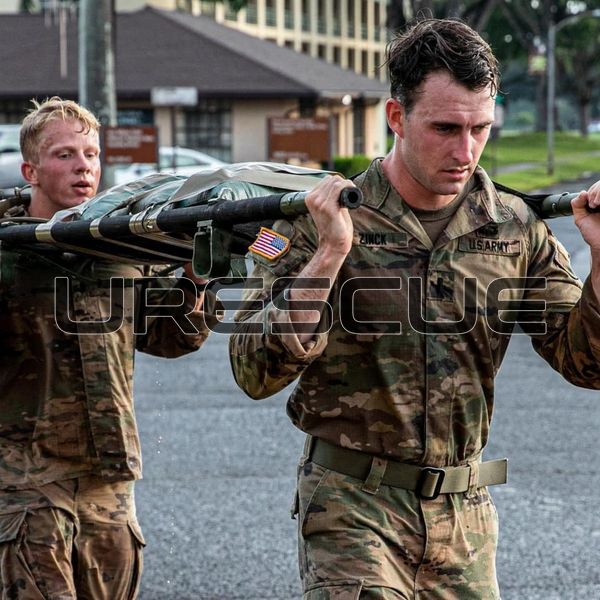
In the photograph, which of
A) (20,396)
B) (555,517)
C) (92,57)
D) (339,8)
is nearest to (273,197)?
(20,396)

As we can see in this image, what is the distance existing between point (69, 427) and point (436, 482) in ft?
4.87

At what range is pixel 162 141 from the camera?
4266 cm

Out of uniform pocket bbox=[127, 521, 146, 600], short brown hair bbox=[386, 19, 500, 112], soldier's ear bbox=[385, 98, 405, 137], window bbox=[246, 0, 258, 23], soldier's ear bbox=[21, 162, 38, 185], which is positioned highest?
window bbox=[246, 0, 258, 23]

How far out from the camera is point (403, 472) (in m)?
3.78

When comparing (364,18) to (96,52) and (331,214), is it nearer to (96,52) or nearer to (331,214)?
(96,52)

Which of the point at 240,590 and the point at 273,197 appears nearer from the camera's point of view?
the point at 273,197

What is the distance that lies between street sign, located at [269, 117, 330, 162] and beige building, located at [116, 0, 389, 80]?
3006 centimetres

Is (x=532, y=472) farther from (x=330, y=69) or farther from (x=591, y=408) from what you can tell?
(x=330, y=69)

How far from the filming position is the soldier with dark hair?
145 inches

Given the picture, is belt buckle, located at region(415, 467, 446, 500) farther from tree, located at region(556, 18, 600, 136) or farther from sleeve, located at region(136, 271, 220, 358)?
Result: tree, located at region(556, 18, 600, 136)

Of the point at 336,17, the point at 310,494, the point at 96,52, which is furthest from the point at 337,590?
the point at 336,17

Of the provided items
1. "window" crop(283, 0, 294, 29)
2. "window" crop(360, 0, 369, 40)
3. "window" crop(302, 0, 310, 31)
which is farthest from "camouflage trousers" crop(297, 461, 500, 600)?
"window" crop(360, 0, 369, 40)

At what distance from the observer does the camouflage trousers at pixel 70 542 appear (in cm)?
454

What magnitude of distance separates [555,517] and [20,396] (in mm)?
3693
